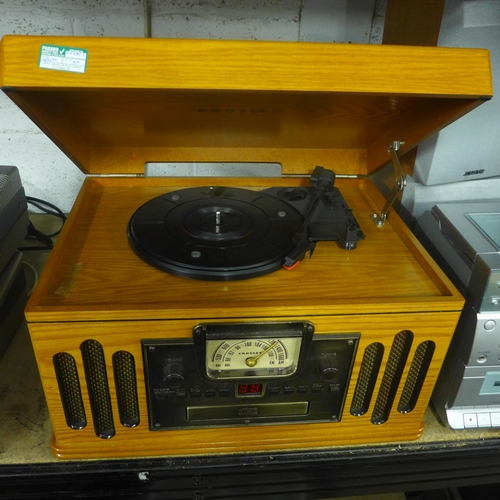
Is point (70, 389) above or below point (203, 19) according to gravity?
below

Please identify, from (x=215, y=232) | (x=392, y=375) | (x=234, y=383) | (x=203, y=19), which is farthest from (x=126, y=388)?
(x=203, y=19)

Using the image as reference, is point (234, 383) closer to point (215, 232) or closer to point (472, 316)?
point (215, 232)

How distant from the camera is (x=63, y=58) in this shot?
68 cm

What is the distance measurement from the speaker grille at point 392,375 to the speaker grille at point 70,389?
51cm

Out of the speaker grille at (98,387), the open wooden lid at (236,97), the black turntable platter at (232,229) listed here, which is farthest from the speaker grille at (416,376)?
the speaker grille at (98,387)

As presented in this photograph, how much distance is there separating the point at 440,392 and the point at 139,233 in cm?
63

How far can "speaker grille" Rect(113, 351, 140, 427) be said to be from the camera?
77 centimetres

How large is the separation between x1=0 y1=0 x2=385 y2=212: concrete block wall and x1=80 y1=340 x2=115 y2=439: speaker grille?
0.85 meters

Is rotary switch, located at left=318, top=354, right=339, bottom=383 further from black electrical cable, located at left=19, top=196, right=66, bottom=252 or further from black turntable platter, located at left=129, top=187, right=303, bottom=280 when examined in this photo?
black electrical cable, located at left=19, top=196, right=66, bottom=252

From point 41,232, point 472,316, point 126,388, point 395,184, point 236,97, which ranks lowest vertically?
point 41,232

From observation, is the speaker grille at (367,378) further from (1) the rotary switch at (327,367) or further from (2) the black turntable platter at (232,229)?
(2) the black turntable platter at (232,229)

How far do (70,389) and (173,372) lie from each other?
0.59ft

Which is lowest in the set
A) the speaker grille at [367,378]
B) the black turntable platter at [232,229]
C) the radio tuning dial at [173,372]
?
the speaker grille at [367,378]

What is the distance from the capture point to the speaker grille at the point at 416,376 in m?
0.82
